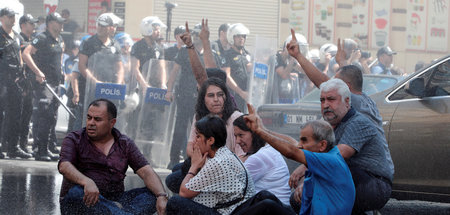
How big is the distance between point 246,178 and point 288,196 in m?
0.53

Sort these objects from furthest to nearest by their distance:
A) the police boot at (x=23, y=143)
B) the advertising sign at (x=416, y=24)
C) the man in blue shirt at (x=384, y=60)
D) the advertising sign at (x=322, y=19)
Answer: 1. the advertising sign at (x=416, y=24)
2. the advertising sign at (x=322, y=19)
3. the man in blue shirt at (x=384, y=60)
4. the police boot at (x=23, y=143)

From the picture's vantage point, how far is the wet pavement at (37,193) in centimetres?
705

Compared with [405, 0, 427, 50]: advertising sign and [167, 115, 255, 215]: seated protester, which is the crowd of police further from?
[405, 0, 427, 50]: advertising sign

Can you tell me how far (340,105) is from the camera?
543 cm

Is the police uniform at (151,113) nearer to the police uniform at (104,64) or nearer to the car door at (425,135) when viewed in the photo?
the police uniform at (104,64)

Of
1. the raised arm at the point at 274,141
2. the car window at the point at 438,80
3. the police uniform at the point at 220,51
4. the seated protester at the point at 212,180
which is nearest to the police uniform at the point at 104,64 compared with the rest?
the police uniform at the point at 220,51

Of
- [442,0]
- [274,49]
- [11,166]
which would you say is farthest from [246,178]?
[442,0]

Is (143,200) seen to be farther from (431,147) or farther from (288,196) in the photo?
(431,147)

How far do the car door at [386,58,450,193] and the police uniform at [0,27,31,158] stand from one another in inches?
237

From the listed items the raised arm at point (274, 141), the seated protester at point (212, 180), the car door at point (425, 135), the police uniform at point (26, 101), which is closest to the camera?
the raised arm at point (274, 141)

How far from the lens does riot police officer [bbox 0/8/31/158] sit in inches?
440

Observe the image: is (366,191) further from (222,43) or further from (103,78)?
(222,43)

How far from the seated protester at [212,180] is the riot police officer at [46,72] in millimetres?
6327

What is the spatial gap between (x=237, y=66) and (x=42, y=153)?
3.02 meters
